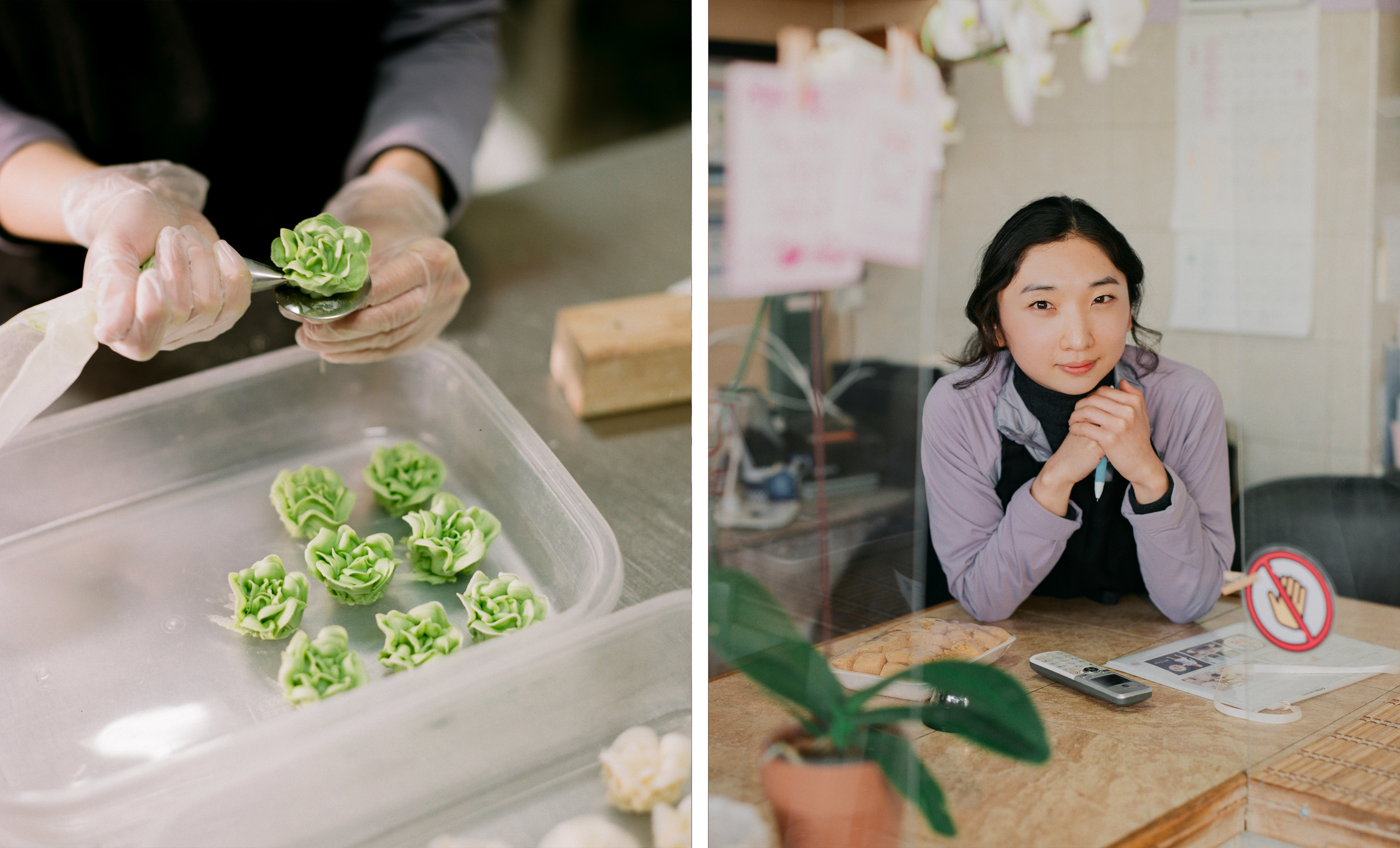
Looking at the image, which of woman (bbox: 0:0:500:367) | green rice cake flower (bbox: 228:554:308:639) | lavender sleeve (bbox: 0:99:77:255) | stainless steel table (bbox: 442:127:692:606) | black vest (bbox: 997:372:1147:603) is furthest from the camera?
lavender sleeve (bbox: 0:99:77:255)

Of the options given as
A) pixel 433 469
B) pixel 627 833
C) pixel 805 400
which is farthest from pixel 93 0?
pixel 627 833

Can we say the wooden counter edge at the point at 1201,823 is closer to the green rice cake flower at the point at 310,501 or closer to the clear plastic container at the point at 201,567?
the clear plastic container at the point at 201,567

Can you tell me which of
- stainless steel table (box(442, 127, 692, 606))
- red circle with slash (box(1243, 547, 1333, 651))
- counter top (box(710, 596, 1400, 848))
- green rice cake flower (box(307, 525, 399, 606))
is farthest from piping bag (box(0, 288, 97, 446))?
red circle with slash (box(1243, 547, 1333, 651))

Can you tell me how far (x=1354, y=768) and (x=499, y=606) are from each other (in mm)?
617

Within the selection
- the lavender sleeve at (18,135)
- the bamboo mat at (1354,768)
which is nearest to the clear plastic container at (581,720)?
the bamboo mat at (1354,768)

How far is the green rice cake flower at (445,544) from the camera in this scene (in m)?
0.81

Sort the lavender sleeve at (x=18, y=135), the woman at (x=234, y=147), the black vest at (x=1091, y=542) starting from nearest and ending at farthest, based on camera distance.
A: the black vest at (x=1091, y=542)
the woman at (x=234, y=147)
the lavender sleeve at (x=18, y=135)

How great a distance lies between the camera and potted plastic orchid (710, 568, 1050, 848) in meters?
0.51

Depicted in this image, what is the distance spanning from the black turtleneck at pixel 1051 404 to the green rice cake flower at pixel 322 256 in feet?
2.00

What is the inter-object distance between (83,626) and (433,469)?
0.33 metres

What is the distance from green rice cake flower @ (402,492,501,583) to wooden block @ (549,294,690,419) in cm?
36

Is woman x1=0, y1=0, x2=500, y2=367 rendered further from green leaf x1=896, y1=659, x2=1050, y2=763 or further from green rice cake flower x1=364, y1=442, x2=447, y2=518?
green leaf x1=896, y1=659, x2=1050, y2=763

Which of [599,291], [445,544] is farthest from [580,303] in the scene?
[445,544]

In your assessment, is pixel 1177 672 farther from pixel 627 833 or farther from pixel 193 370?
pixel 193 370
